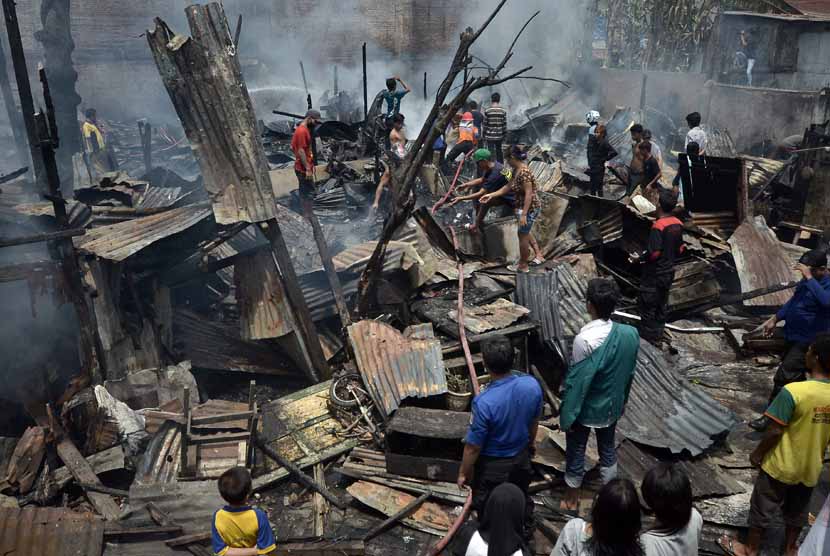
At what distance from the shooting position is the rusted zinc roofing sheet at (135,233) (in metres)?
6.34

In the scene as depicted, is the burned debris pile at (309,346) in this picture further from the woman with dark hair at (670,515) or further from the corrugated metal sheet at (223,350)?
the woman with dark hair at (670,515)

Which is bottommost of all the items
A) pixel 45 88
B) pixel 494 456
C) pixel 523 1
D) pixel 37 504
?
pixel 37 504

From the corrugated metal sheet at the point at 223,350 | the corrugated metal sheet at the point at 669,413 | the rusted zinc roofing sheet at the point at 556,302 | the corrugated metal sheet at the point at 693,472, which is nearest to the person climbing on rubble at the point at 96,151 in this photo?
the corrugated metal sheet at the point at 223,350

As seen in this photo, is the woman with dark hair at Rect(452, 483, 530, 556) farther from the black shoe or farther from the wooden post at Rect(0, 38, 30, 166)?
the wooden post at Rect(0, 38, 30, 166)

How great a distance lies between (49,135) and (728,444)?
267 inches

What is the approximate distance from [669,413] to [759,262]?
3853 millimetres

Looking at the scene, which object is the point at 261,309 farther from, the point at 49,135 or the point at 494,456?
the point at 494,456

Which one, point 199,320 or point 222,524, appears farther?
point 199,320

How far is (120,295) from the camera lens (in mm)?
6836

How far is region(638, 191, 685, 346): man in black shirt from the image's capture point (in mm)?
6586

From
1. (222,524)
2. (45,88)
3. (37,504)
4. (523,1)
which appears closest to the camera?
(222,524)

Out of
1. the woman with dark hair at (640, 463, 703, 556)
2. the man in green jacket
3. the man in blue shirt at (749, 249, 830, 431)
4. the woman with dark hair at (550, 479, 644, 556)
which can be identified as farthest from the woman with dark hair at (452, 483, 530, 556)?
the man in blue shirt at (749, 249, 830, 431)

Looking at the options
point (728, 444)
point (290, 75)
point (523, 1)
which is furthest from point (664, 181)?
point (290, 75)

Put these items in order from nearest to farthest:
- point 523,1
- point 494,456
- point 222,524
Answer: point 222,524 → point 494,456 → point 523,1
